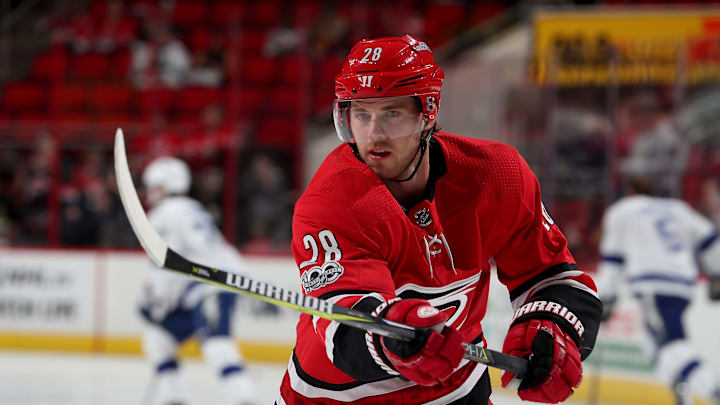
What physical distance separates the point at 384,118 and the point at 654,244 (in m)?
3.75

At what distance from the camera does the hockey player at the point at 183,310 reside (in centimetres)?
511

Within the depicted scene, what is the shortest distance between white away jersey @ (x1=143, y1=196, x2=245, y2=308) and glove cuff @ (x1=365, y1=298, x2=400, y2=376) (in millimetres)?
3668

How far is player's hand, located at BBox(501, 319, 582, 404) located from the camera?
1.83 m

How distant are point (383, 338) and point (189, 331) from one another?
12.6 feet

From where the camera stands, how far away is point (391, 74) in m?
1.81

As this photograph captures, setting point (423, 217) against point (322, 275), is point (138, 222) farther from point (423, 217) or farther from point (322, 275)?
point (423, 217)

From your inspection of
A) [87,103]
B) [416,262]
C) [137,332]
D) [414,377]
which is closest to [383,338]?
[414,377]

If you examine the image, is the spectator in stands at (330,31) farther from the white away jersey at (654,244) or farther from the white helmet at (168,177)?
the white away jersey at (654,244)

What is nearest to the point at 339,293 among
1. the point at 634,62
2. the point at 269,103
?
the point at 634,62

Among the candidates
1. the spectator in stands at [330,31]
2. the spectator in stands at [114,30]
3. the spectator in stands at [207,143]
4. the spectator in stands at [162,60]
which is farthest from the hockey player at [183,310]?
the spectator in stands at [114,30]

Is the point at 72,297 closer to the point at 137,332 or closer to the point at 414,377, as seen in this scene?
the point at 137,332

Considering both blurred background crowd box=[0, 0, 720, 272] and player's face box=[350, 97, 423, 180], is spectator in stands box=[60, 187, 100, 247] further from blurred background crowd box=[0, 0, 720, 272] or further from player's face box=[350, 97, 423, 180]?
player's face box=[350, 97, 423, 180]

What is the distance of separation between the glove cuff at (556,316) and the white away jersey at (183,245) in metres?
3.41

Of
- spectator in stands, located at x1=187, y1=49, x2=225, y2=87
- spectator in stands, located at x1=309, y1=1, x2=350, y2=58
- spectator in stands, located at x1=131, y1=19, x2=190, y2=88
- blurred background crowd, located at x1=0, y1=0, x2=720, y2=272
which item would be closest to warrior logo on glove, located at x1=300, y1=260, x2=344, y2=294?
blurred background crowd, located at x1=0, y1=0, x2=720, y2=272
